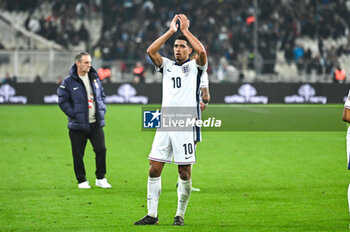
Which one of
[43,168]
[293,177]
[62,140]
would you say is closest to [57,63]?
[62,140]

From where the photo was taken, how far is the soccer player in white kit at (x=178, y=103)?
297 inches

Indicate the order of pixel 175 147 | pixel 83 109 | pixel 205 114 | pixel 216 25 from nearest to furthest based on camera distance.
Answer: pixel 175 147 → pixel 83 109 → pixel 205 114 → pixel 216 25

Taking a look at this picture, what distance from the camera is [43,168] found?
42.8ft

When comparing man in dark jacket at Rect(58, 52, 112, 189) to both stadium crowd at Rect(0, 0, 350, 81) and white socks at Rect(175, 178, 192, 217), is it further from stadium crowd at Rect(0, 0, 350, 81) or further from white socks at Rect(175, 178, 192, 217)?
stadium crowd at Rect(0, 0, 350, 81)

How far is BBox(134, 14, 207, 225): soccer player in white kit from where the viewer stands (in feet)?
24.7

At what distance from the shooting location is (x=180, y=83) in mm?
7535

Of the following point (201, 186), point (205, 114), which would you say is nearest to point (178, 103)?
point (201, 186)

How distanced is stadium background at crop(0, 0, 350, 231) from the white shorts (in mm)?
798

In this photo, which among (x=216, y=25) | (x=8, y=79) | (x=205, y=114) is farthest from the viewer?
(x=216, y=25)

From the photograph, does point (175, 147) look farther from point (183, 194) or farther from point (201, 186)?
point (201, 186)

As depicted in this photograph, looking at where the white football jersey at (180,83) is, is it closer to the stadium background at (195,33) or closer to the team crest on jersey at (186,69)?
the team crest on jersey at (186,69)

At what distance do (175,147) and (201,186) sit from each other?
357 centimetres

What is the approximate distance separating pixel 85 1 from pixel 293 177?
32.6 metres

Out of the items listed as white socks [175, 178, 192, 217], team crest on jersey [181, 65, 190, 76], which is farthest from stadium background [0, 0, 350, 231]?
team crest on jersey [181, 65, 190, 76]
